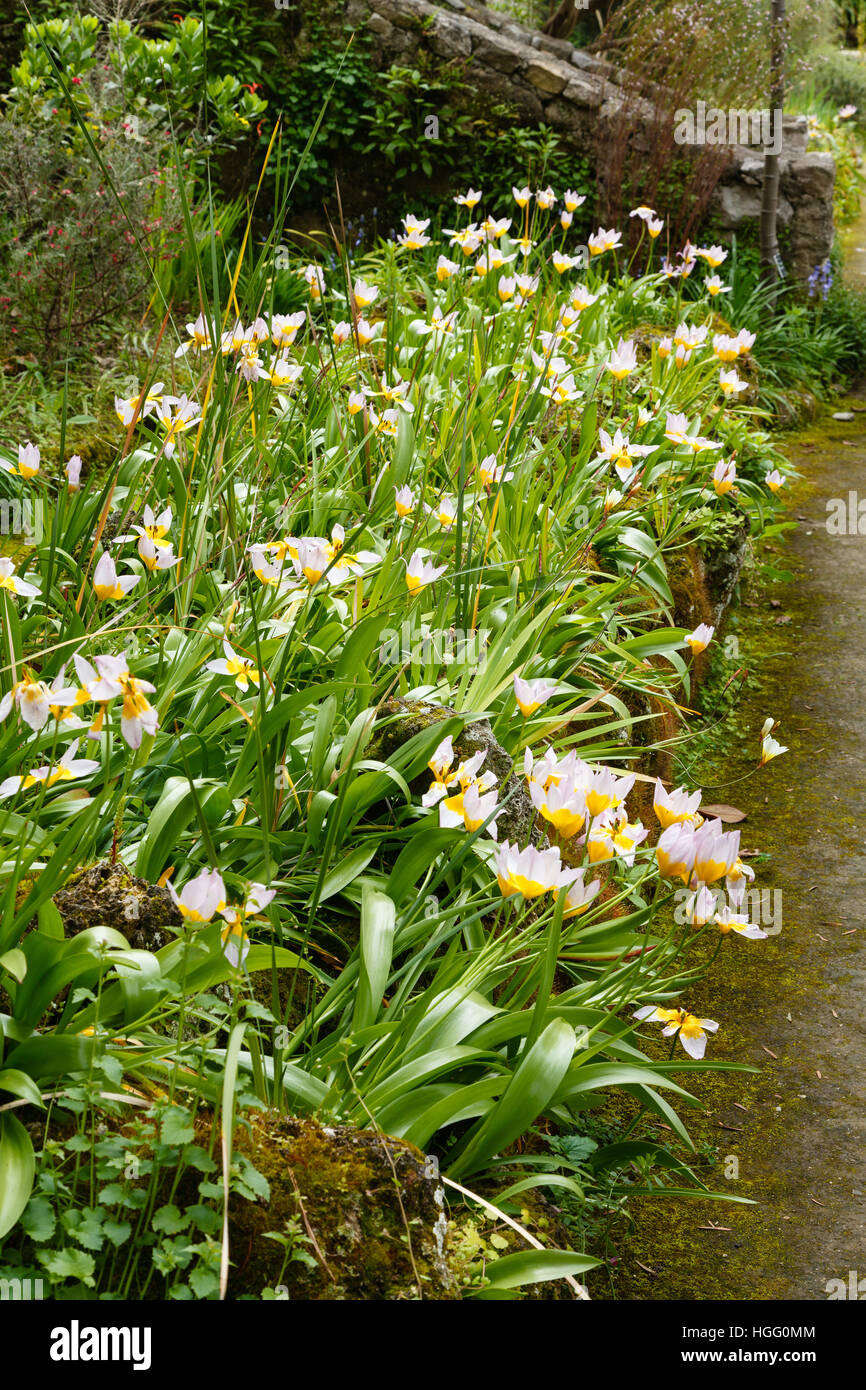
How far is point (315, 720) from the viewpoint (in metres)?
2.35

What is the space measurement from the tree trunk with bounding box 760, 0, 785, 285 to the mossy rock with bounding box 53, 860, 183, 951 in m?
6.59

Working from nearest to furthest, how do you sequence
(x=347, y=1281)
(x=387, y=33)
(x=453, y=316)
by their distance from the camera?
1. (x=347, y=1281)
2. (x=453, y=316)
3. (x=387, y=33)

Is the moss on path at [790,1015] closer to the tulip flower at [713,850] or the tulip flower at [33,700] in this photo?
the tulip flower at [713,850]

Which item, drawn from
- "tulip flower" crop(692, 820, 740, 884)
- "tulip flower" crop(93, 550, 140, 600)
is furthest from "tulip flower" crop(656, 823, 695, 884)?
"tulip flower" crop(93, 550, 140, 600)

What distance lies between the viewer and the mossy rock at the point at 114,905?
1672mm

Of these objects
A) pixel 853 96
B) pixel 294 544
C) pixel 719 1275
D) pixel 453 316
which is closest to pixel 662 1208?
pixel 719 1275

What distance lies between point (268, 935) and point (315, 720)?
548 millimetres

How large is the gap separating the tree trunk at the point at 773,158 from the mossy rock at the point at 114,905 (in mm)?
6594

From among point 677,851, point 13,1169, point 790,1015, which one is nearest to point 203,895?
point 13,1169

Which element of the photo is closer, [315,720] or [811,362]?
[315,720]

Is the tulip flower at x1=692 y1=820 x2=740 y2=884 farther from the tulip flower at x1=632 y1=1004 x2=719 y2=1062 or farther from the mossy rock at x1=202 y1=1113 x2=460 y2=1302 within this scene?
the mossy rock at x1=202 y1=1113 x2=460 y2=1302

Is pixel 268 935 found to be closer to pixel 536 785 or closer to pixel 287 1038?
pixel 287 1038

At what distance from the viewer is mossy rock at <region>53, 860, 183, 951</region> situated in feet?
5.49

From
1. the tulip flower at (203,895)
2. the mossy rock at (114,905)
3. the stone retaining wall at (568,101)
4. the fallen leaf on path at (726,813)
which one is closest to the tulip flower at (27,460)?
the mossy rock at (114,905)
